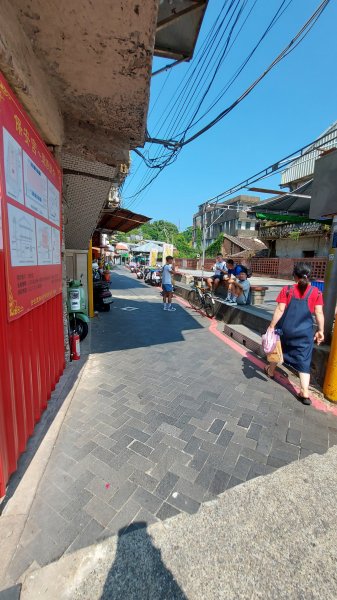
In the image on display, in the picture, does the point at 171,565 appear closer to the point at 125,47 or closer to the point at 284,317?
the point at 284,317

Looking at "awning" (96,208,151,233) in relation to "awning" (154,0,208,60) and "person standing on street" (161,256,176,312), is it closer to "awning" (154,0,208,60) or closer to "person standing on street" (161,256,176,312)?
"person standing on street" (161,256,176,312)

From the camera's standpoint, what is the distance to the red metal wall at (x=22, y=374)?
1.74 metres

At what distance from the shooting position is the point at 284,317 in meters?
3.33

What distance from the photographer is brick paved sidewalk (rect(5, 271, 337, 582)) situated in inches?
69.9

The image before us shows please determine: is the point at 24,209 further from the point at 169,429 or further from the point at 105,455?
the point at 169,429

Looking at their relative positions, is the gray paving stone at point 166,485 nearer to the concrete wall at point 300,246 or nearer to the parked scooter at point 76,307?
the parked scooter at point 76,307

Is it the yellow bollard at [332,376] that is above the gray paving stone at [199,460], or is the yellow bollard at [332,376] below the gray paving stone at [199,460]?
above

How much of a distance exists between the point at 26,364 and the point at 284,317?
120 inches

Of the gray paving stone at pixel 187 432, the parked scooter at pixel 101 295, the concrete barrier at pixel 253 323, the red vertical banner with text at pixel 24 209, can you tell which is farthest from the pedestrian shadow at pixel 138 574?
the parked scooter at pixel 101 295

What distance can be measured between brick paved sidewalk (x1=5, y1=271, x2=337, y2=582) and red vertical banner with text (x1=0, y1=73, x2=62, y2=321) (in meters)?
1.43

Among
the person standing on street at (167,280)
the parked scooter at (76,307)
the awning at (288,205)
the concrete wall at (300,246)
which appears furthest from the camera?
the concrete wall at (300,246)

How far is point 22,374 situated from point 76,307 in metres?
2.62

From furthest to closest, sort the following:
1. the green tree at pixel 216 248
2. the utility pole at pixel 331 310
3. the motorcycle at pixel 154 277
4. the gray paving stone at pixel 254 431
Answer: the green tree at pixel 216 248 < the motorcycle at pixel 154 277 < the utility pole at pixel 331 310 < the gray paving stone at pixel 254 431

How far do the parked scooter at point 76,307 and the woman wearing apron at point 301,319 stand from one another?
3.39 metres
